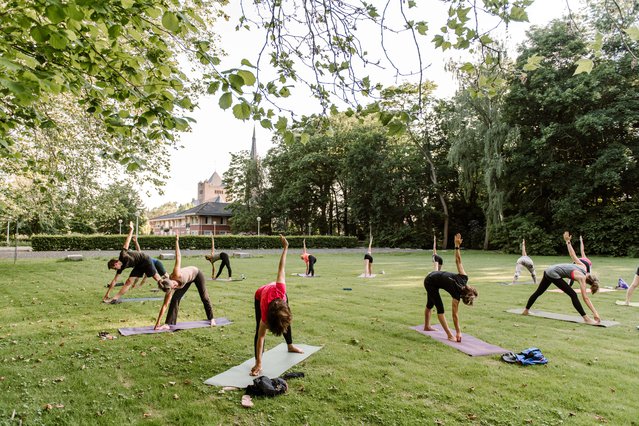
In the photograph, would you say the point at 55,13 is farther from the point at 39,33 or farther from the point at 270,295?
the point at 270,295

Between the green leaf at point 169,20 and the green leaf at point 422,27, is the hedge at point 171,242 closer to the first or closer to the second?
the green leaf at point 169,20

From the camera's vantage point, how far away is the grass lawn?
4.27m

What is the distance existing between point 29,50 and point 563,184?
34024 millimetres

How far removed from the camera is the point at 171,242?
32188mm

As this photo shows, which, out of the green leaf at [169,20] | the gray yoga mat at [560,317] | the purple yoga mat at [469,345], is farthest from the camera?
the gray yoga mat at [560,317]

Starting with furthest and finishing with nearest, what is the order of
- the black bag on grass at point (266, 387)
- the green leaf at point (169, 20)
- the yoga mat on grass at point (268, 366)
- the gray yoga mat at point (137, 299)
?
the gray yoga mat at point (137, 299), the yoga mat on grass at point (268, 366), the black bag on grass at point (266, 387), the green leaf at point (169, 20)

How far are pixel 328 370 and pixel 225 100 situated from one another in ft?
12.9

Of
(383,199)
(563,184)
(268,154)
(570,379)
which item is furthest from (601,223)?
(268,154)

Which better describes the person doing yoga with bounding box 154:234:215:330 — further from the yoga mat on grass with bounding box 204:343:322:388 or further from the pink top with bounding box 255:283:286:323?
the pink top with bounding box 255:283:286:323

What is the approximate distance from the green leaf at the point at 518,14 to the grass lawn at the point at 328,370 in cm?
397

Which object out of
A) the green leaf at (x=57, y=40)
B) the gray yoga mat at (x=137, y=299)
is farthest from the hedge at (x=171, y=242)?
the green leaf at (x=57, y=40)

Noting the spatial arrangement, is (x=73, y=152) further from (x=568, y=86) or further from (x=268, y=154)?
(x=268, y=154)

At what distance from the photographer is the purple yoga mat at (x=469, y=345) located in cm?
635

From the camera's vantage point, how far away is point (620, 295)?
12016mm
